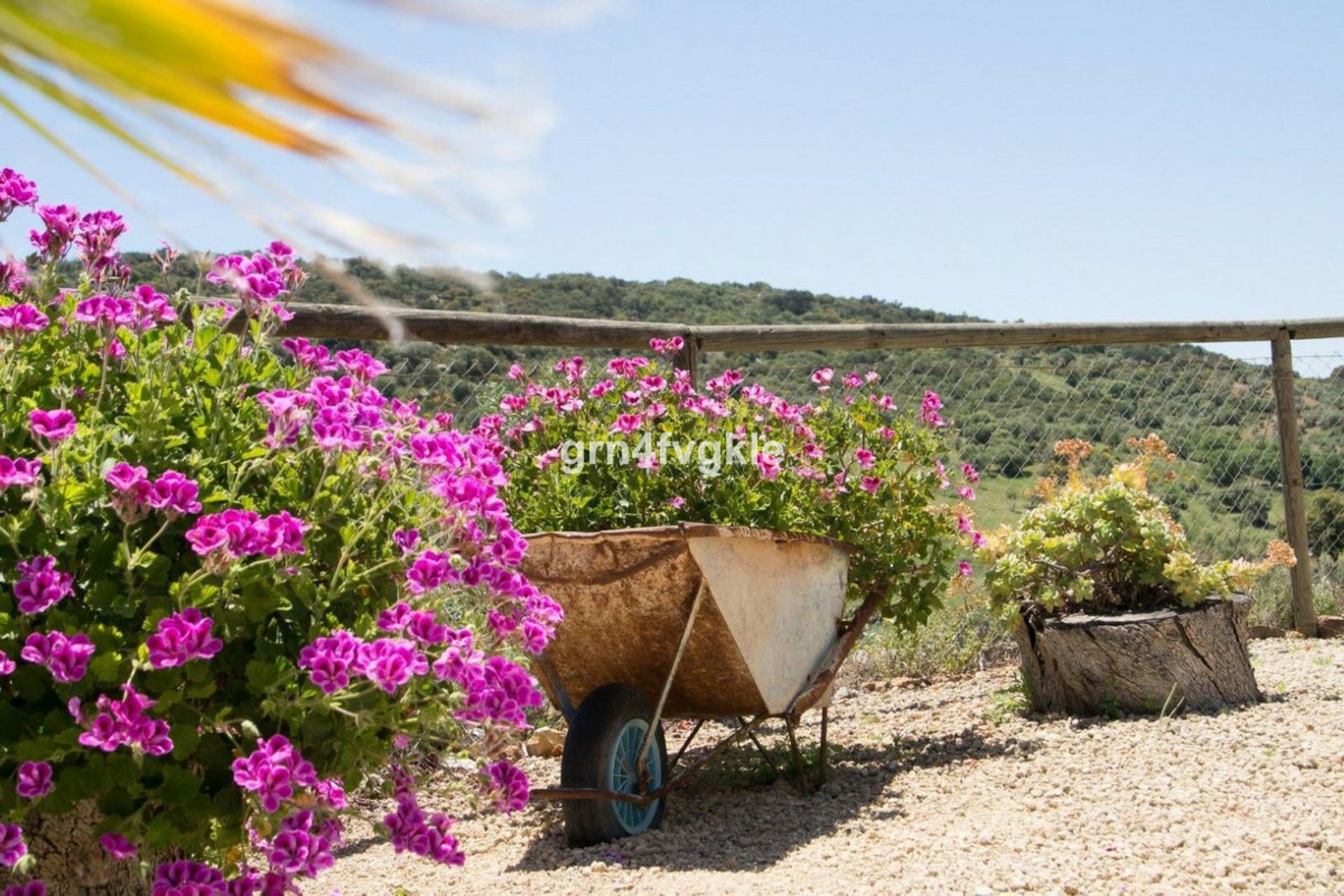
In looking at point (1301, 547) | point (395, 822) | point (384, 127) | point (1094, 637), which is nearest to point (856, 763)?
point (1094, 637)

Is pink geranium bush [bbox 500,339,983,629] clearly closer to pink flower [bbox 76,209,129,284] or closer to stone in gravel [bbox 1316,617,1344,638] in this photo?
pink flower [bbox 76,209,129,284]

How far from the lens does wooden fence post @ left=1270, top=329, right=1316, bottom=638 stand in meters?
5.50

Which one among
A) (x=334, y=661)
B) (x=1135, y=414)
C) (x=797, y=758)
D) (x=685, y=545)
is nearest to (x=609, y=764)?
(x=685, y=545)

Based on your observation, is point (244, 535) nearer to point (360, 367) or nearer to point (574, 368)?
point (360, 367)

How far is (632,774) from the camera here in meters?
2.92

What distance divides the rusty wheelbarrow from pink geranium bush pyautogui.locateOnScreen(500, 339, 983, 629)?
0.73 ft

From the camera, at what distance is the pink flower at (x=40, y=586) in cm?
131

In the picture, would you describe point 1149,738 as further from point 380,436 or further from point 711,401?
point 380,436

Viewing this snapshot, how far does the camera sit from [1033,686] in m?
3.93

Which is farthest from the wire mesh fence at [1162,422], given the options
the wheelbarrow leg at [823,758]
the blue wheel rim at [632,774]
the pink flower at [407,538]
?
the pink flower at [407,538]

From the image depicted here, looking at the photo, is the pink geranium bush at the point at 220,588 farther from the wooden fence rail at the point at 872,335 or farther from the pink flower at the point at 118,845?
the wooden fence rail at the point at 872,335

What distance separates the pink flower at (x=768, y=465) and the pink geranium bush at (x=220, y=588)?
132 cm

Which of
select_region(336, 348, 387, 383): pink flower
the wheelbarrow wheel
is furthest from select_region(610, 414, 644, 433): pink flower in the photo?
select_region(336, 348, 387, 383): pink flower

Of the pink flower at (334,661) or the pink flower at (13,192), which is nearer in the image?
the pink flower at (334,661)
